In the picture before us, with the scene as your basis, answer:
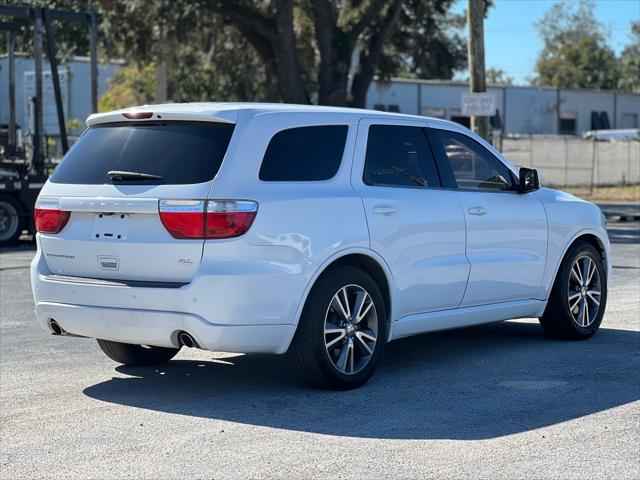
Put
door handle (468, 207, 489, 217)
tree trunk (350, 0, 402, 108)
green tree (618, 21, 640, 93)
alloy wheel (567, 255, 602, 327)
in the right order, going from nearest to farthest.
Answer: door handle (468, 207, 489, 217) < alloy wheel (567, 255, 602, 327) < tree trunk (350, 0, 402, 108) < green tree (618, 21, 640, 93)

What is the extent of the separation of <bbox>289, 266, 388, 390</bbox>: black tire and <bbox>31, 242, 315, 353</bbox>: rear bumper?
139mm

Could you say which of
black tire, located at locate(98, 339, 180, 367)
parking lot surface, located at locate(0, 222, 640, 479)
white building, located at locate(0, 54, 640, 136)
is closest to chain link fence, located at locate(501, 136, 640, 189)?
white building, located at locate(0, 54, 640, 136)

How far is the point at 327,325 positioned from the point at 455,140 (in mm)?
2132

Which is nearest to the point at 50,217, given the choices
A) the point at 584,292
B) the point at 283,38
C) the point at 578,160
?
the point at 584,292

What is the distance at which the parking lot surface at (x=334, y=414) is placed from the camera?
5617mm

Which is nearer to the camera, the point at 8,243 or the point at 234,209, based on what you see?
the point at 234,209

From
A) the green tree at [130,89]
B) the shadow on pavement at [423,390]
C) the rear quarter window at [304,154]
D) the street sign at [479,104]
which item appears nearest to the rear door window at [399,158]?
the rear quarter window at [304,154]

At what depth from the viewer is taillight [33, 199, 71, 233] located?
7309 mm

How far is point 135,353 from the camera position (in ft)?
26.7

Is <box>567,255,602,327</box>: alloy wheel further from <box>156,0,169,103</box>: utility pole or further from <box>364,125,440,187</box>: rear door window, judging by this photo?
<box>156,0,169,103</box>: utility pole

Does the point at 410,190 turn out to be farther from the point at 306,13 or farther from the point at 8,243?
the point at 306,13

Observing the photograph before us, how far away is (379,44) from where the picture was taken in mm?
29281

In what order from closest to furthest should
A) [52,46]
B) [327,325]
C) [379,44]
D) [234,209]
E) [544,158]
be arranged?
[234,209], [327,325], [52,46], [379,44], [544,158]

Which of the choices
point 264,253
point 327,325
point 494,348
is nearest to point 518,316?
point 494,348
